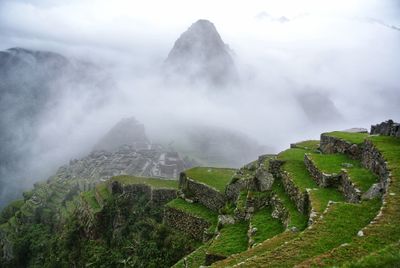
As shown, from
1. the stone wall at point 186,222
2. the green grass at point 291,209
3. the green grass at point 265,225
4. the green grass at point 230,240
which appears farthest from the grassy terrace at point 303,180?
the stone wall at point 186,222

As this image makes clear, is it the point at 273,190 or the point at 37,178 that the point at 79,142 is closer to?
the point at 37,178

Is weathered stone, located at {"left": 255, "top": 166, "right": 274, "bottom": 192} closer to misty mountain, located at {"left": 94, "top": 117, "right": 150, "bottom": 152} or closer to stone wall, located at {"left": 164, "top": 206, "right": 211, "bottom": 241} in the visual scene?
stone wall, located at {"left": 164, "top": 206, "right": 211, "bottom": 241}

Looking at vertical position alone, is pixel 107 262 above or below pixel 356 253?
below

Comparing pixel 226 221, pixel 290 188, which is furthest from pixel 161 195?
pixel 290 188

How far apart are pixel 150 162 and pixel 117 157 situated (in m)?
8.19

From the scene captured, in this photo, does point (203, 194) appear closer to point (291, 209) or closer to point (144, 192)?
point (144, 192)

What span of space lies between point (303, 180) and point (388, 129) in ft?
18.2

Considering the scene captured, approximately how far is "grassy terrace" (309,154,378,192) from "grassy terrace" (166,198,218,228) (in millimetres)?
7704

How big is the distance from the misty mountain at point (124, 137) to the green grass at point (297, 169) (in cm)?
A: 10609

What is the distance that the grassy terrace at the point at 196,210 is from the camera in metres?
24.8

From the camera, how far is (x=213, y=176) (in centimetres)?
2952

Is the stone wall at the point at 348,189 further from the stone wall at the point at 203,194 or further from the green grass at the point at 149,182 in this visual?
the green grass at the point at 149,182

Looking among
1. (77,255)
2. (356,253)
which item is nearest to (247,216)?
(356,253)

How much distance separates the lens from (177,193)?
3000 centimetres
